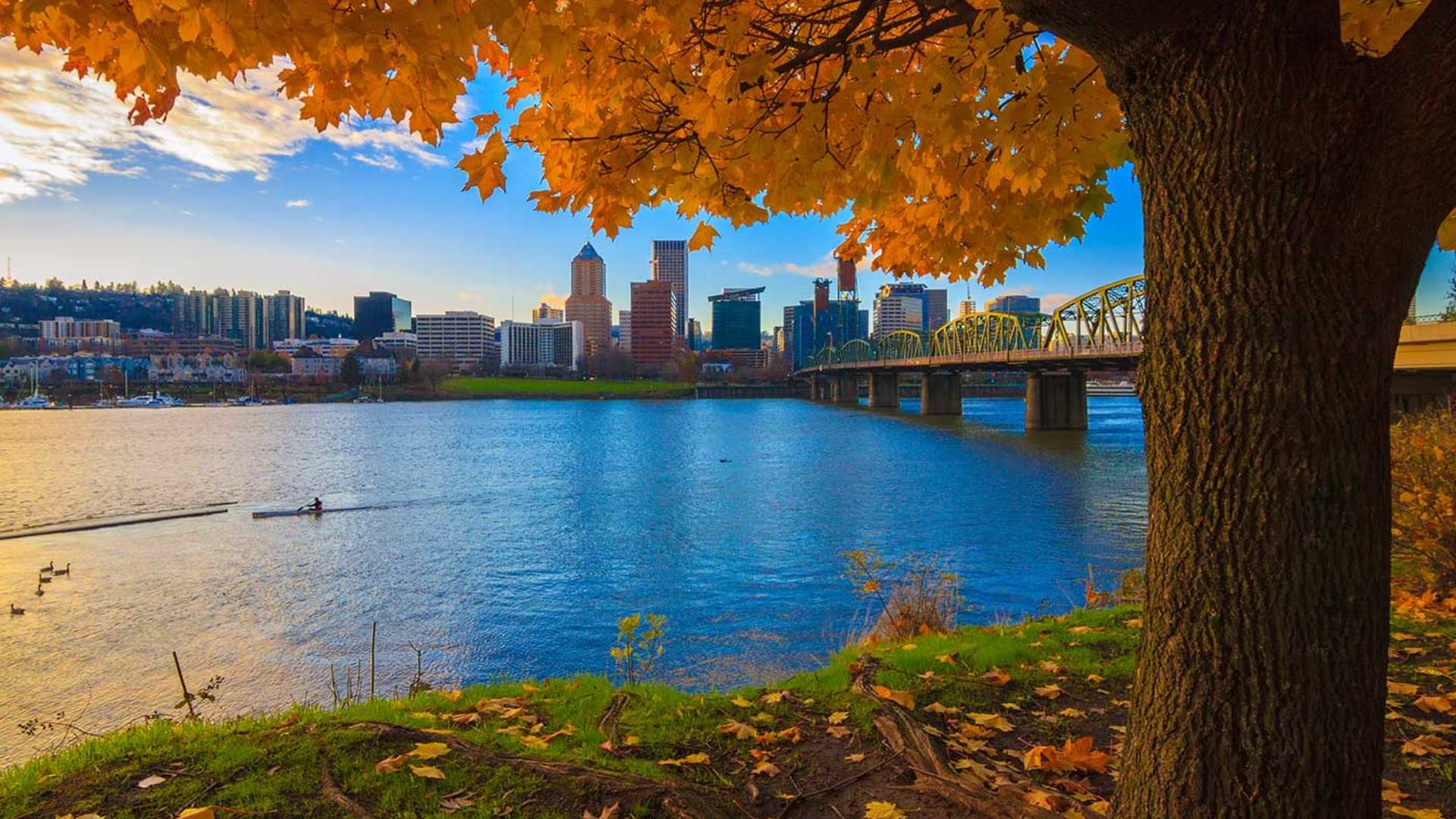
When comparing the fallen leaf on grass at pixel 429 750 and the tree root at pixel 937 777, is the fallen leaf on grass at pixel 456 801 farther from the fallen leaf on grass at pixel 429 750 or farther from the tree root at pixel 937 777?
the tree root at pixel 937 777

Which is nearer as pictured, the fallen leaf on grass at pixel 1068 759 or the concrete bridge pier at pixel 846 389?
the fallen leaf on grass at pixel 1068 759

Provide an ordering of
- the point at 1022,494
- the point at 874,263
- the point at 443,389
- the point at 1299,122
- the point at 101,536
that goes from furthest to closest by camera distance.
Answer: the point at 443,389 < the point at 1022,494 < the point at 101,536 < the point at 874,263 < the point at 1299,122

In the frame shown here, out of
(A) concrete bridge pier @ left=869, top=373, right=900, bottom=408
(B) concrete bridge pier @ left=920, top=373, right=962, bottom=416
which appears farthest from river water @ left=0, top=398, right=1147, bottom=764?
(A) concrete bridge pier @ left=869, top=373, right=900, bottom=408

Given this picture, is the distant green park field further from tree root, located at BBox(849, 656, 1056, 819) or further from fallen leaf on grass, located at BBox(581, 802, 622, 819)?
fallen leaf on grass, located at BBox(581, 802, 622, 819)

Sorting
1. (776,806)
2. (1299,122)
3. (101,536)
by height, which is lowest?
(101,536)

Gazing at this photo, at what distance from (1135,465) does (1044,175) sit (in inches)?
1902

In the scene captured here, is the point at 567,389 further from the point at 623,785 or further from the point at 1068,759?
the point at 1068,759

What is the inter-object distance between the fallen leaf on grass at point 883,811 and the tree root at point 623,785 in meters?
0.72

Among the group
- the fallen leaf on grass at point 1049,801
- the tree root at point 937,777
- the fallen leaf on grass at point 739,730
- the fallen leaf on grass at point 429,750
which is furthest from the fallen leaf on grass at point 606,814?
the fallen leaf on grass at point 1049,801

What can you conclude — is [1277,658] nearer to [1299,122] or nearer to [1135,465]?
[1299,122]

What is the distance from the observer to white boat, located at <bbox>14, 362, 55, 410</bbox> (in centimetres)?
16234

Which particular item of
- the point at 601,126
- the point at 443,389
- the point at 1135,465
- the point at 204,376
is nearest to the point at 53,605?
the point at 601,126

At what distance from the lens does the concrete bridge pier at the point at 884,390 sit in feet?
423

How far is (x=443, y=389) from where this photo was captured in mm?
187000
